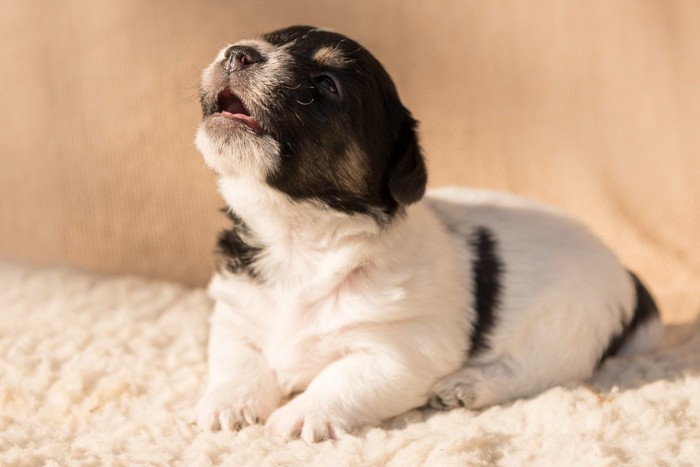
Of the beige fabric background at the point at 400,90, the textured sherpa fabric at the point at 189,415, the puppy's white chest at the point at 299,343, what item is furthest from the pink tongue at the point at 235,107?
the beige fabric background at the point at 400,90

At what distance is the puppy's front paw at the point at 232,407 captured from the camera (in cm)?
335

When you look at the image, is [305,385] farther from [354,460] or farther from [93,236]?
[93,236]

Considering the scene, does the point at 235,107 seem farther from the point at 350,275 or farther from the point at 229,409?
the point at 229,409

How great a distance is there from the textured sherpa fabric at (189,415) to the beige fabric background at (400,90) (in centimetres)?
107

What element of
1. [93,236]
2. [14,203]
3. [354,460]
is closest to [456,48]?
[93,236]

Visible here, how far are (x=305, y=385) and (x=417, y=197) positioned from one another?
0.85 meters

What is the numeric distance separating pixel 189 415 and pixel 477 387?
1.07 meters

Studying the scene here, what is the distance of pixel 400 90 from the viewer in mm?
5715

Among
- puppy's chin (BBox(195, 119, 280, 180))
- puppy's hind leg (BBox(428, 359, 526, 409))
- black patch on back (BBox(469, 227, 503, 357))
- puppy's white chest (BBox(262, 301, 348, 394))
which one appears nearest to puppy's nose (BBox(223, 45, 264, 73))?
puppy's chin (BBox(195, 119, 280, 180))

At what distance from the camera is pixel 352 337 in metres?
3.50

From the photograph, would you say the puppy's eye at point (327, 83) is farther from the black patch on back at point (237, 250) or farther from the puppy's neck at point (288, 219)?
the black patch on back at point (237, 250)

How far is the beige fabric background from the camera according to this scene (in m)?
5.57

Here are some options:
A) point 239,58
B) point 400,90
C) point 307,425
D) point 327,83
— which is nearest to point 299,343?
point 307,425

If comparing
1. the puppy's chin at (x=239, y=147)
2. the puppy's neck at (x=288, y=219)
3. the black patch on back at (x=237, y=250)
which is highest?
the puppy's chin at (x=239, y=147)
